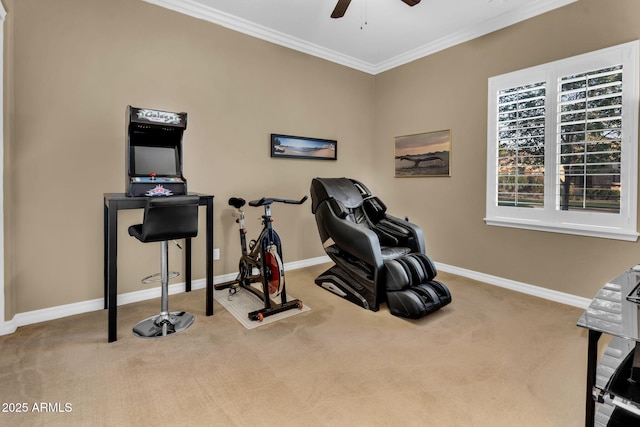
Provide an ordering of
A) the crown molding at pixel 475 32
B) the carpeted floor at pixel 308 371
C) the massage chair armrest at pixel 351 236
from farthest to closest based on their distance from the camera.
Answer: the crown molding at pixel 475 32 < the massage chair armrest at pixel 351 236 < the carpeted floor at pixel 308 371

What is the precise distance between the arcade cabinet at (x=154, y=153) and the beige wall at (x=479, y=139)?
10.4 ft

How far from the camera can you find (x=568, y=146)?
3074mm

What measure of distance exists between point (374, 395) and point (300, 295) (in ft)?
5.44

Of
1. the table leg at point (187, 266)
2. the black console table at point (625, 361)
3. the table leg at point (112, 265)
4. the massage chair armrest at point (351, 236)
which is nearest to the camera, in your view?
the black console table at point (625, 361)

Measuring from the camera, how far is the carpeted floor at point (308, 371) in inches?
65.3

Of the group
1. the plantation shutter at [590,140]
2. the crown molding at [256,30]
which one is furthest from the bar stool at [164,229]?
the plantation shutter at [590,140]

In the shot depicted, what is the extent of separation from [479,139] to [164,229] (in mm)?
3530

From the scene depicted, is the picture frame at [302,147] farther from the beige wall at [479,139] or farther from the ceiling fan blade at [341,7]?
the ceiling fan blade at [341,7]

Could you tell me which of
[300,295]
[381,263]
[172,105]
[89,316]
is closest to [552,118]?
[381,263]

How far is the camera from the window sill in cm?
278

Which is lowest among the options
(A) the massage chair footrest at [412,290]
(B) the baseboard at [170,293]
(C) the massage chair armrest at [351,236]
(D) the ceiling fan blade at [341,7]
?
(B) the baseboard at [170,293]

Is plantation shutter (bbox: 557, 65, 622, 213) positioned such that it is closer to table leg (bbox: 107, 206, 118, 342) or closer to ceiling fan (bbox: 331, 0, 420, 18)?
ceiling fan (bbox: 331, 0, 420, 18)

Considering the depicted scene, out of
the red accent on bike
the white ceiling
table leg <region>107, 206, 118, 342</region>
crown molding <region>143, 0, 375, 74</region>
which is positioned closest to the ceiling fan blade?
the white ceiling

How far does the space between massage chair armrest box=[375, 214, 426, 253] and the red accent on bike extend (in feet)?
4.42
